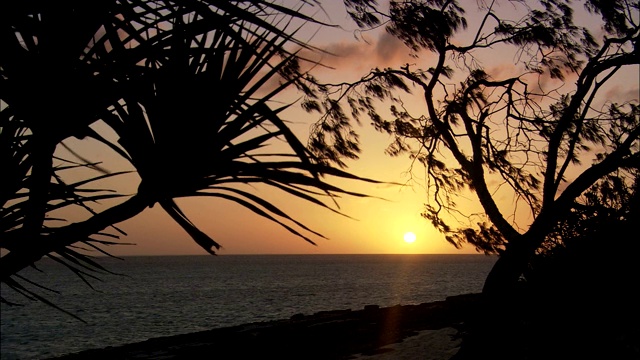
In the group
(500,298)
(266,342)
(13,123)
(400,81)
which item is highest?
(400,81)

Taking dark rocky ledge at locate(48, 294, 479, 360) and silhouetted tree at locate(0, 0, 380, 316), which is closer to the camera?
silhouetted tree at locate(0, 0, 380, 316)

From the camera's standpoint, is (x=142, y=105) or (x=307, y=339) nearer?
(x=142, y=105)

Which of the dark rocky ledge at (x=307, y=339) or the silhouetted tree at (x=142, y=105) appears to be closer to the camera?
the silhouetted tree at (x=142, y=105)

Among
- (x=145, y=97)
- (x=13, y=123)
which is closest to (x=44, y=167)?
(x=145, y=97)

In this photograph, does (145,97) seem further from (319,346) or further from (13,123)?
(319,346)

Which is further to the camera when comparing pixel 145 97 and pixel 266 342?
pixel 266 342

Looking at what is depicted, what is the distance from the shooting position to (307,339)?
987cm

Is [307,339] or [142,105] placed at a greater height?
[142,105]

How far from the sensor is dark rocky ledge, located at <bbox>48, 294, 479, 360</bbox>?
8984 millimetres

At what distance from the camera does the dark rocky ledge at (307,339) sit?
898 cm

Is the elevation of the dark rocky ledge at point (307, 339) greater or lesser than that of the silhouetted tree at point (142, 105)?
lesser

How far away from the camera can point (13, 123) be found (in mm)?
2510

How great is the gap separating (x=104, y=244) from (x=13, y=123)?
2.89ft

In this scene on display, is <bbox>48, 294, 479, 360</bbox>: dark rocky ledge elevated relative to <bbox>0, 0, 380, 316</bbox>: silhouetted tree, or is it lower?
lower
